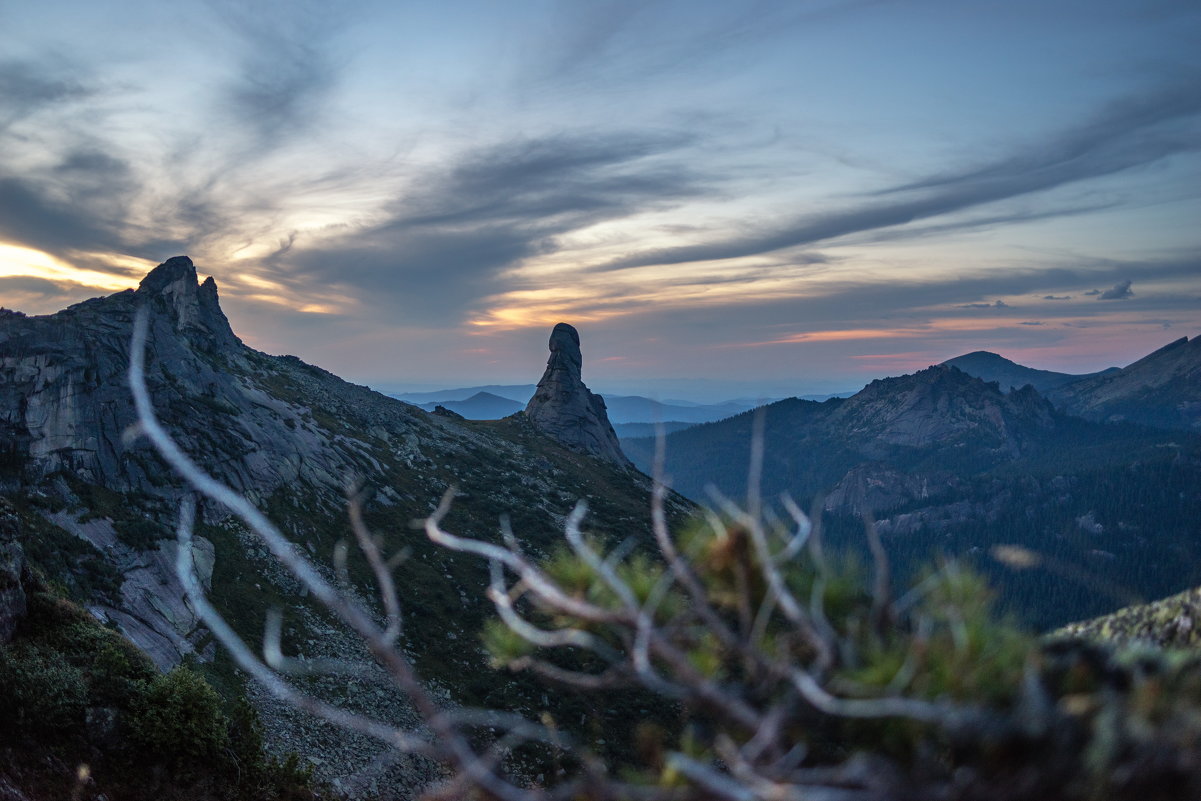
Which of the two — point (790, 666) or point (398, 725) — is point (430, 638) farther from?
point (790, 666)

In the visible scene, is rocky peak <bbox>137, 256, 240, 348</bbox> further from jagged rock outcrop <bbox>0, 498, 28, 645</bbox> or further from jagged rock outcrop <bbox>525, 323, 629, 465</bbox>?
jagged rock outcrop <bbox>525, 323, 629, 465</bbox>

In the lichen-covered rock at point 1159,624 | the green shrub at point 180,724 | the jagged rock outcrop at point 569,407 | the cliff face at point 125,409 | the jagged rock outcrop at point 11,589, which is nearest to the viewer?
the lichen-covered rock at point 1159,624

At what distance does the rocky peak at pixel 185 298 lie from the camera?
70250 millimetres

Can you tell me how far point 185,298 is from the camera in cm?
7431

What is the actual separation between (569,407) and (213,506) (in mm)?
89820

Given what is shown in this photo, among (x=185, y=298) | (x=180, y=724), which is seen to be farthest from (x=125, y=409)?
(x=185, y=298)

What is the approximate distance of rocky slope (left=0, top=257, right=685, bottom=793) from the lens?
31.2 metres

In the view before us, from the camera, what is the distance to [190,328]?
73.7 metres

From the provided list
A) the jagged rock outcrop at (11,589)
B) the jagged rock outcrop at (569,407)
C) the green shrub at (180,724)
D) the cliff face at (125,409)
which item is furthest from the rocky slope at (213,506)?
the jagged rock outcrop at (569,407)

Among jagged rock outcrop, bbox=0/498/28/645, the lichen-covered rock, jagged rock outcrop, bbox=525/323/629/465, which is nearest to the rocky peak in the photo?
jagged rock outcrop, bbox=0/498/28/645

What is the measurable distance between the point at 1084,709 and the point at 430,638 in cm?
4424

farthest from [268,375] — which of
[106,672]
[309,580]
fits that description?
[309,580]

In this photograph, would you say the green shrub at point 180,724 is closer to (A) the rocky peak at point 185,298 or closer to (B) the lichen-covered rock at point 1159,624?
(B) the lichen-covered rock at point 1159,624

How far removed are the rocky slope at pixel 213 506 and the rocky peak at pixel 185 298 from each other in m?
0.24
